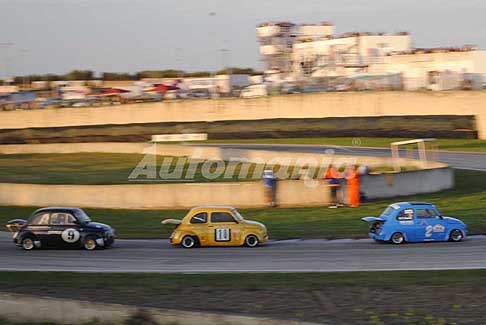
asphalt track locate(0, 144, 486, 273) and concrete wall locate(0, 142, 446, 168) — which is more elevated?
concrete wall locate(0, 142, 446, 168)

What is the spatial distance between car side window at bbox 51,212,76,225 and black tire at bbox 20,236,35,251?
693 millimetres

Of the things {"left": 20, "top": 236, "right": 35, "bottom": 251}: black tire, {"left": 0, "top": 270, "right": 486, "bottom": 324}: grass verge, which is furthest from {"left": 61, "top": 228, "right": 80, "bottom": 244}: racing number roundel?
{"left": 0, "top": 270, "right": 486, "bottom": 324}: grass verge

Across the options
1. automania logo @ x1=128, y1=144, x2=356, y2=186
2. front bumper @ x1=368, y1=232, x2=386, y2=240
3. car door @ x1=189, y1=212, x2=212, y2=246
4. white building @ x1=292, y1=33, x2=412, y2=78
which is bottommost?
front bumper @ x1=368, y1=232, x2=386, y2=240

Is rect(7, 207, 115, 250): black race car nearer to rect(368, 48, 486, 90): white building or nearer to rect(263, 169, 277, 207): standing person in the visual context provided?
rect(263, 169, 277, 207): standing person

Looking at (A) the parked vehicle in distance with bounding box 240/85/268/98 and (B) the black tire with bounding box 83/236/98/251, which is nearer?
(B) the black tire with bounding box 83/236/98/251

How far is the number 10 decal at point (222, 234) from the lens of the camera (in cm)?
2086

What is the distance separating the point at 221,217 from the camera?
69.4ft

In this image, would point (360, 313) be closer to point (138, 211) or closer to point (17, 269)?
point (17, 269)

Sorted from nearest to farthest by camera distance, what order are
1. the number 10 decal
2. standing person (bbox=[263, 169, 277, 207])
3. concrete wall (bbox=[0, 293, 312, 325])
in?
concrete wall (bbox=[0, 293, 312, 325])
the number 10 decal
standing person (bbox=[263, 169, 277, 207])

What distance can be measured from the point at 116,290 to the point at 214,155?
2923 cm

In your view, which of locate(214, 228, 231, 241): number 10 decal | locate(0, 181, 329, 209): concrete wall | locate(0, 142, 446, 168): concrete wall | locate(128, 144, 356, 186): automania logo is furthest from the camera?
locate(0, 142, 446, 168): concrete wall

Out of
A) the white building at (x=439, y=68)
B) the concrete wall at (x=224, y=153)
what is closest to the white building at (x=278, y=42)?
the white building at (x=439, y=68)

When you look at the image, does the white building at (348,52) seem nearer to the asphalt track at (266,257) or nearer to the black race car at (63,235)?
the asphalt track at (266,257)

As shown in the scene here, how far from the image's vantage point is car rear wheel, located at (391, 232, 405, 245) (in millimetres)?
20344
